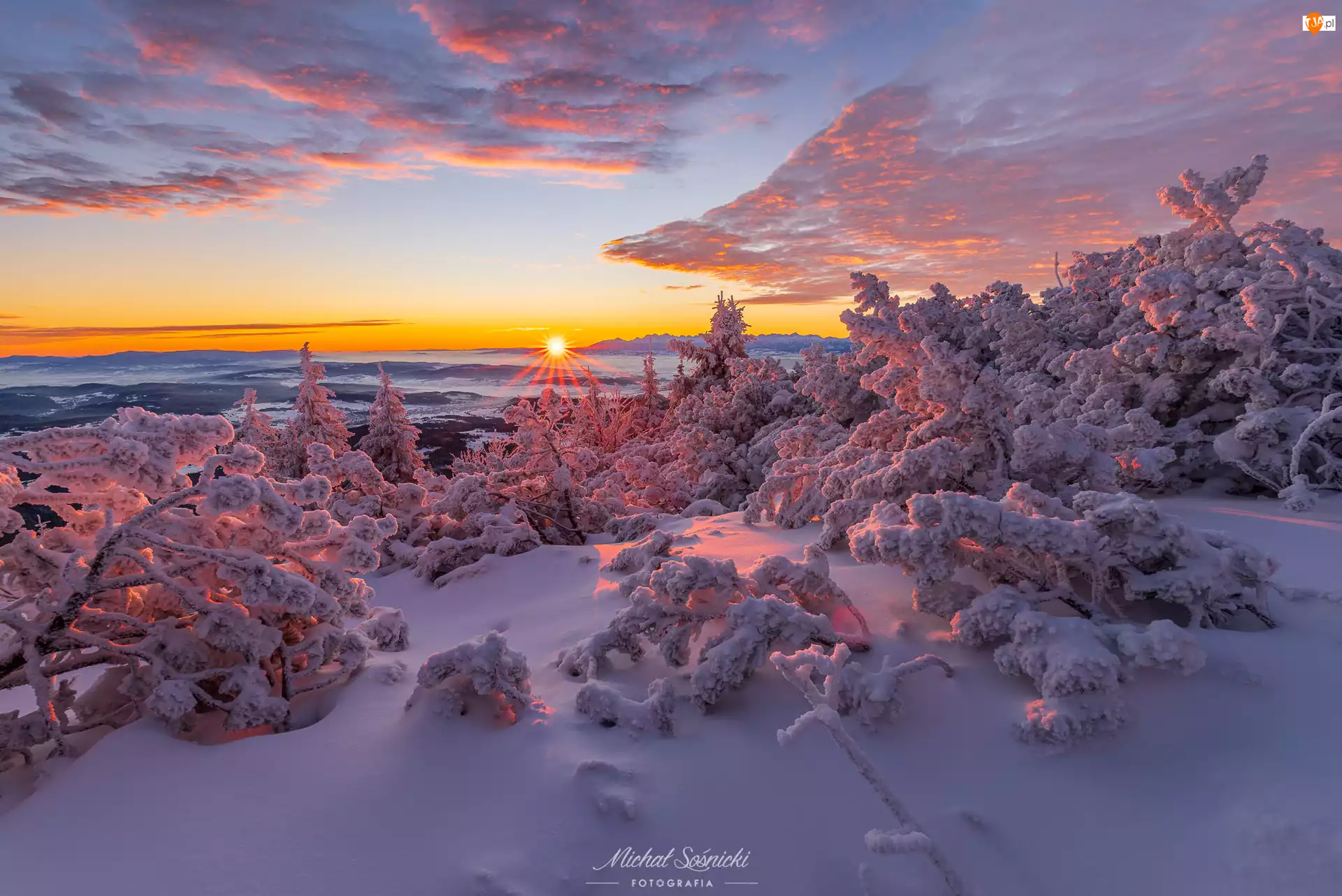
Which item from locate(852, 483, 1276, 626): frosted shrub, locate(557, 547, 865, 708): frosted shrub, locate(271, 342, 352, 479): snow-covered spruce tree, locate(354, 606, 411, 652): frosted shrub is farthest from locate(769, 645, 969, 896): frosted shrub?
locate(271, 342, 352, 479): snow-covered spruce tree

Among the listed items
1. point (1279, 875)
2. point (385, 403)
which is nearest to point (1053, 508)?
point (1279, 875)

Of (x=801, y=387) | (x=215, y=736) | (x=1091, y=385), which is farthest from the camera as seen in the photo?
(x=801, y=387)

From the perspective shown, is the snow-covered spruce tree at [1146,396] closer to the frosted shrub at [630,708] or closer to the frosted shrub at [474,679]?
the frosted shrub at [630,708]

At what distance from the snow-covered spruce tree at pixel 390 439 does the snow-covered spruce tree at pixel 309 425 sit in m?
1.23

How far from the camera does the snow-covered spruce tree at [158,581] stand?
3.27m

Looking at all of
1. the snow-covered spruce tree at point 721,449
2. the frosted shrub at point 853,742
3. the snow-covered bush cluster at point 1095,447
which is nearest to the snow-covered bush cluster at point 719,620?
the frosted shrub at point 853,742

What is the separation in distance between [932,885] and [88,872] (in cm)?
337

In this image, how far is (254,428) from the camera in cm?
1978

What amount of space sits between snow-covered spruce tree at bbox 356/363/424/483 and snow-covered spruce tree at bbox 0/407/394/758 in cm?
1831

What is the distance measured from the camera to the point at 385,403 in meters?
21.5

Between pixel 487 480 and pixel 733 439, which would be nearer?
pixel 487 480

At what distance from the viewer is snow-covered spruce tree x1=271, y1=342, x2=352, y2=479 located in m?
19.3

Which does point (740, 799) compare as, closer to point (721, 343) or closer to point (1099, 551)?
point (1099, 551)

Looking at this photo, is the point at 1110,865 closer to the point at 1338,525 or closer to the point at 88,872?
the point at 88,872
